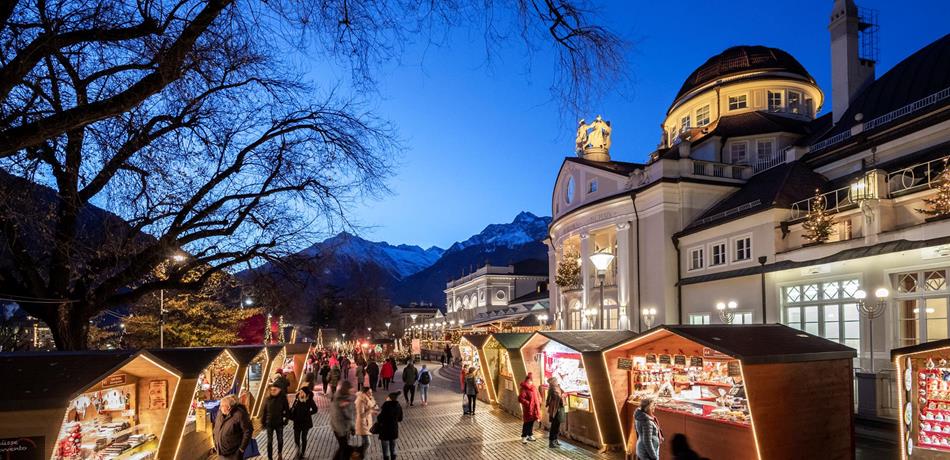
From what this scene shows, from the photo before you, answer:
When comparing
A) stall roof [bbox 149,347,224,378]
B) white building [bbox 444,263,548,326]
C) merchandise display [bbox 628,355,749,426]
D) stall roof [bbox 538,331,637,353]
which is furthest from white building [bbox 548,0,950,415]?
white building [bbox 444,263,548,326]

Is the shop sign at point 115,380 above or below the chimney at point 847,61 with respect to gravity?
below

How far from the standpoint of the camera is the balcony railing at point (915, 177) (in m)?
17.5

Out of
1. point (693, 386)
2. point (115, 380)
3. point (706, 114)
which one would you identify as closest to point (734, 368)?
point (693, 386)

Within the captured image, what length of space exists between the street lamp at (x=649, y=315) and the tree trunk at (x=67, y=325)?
25.5m

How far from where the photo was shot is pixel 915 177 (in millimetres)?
19312

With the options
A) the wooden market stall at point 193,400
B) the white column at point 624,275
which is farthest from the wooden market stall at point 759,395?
the white column at point 624,275

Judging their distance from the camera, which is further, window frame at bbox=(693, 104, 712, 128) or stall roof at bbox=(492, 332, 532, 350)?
window frame at bbox=(693, 104, 712, 128)

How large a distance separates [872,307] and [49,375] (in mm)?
19925

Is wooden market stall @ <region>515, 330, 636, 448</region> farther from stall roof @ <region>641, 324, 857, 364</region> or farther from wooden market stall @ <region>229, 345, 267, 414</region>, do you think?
wooden market stall @ <region>229, 345, 267, 414</region>

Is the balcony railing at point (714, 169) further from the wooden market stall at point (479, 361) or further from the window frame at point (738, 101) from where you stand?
the wooden market stall at point (479, 361)

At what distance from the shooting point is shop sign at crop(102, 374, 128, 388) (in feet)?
32.2

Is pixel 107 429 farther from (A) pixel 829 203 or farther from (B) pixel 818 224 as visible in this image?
(A) pixel 829 203

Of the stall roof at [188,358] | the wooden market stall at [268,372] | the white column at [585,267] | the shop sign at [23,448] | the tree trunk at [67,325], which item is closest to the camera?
the shop sign at [23,448]

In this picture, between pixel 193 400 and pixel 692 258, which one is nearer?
pixel 193 400
